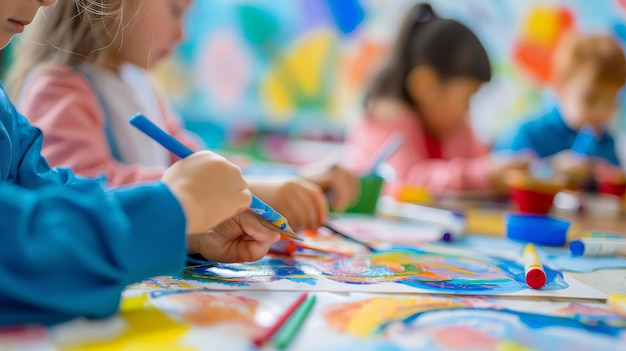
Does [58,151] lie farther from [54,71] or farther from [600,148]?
[600,148]

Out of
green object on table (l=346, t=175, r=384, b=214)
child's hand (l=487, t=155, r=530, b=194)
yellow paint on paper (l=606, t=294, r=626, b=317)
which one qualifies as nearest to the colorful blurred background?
child's hand (l=487, t=155, r=530, b=194)

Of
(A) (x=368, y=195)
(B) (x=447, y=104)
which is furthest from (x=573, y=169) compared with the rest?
(A) (x=368, y=195)

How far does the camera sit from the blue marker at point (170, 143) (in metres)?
0.46

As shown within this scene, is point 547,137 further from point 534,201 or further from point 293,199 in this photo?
point 293,199

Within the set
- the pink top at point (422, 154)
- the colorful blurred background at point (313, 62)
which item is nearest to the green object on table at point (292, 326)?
the pink top at point (422, 154)

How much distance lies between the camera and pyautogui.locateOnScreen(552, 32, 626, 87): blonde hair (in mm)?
1507

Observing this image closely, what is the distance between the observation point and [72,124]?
2.56 feet

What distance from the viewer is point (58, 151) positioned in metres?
0.76

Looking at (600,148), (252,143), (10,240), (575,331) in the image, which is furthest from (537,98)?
(10,240)

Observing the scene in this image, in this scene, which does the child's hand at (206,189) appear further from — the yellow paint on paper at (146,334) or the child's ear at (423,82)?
the child's ear at (423,82)

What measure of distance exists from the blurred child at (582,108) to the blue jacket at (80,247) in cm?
112

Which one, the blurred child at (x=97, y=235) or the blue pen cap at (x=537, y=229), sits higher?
the blue pen cap at (x=537, y=229)

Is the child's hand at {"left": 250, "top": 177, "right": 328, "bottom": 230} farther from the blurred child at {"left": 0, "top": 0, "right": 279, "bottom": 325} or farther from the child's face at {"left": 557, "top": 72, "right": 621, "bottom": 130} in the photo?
the child's face at {"left": 557, "top": 72, "right": 621, "bottom": 130}

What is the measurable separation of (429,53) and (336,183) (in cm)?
67
